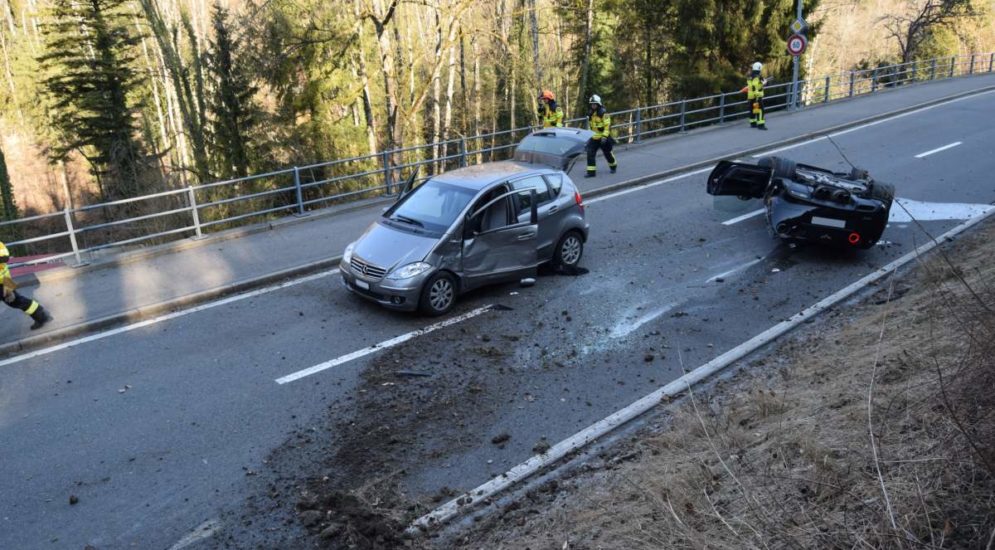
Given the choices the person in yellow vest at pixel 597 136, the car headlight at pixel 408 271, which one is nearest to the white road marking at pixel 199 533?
the car headlight at pixel 408 271

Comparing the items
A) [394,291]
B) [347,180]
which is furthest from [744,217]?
[347,180]

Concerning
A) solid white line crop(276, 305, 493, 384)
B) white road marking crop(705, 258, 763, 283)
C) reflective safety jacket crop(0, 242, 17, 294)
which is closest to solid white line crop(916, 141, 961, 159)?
white road marking crop(705, 258, 763, 283)

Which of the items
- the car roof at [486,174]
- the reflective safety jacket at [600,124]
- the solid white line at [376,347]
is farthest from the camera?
the reflective safety jacket at [600,124]

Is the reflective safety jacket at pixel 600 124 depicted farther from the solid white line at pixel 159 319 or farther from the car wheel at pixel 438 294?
the car wheel at pixel 438 294

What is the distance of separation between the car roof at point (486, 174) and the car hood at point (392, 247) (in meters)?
1.16

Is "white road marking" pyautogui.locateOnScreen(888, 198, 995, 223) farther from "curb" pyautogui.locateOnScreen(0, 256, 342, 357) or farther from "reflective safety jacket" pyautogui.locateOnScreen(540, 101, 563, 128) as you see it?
"curb" pyautogui.locateOnScreen(0, 256, 342, 357)

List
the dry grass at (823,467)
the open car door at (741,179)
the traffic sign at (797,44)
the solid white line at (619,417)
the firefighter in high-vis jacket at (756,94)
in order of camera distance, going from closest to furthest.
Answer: the dry grass at (823,467) → the solid white line at (619,417) → the open car door at (741,179) → the firefighter in high-vis jacket at (756,94) → the traffic sign at (797,44)

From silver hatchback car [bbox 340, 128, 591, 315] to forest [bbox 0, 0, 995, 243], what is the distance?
43.9 ft

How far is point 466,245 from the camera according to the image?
10.6m

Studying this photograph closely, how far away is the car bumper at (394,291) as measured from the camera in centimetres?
1003

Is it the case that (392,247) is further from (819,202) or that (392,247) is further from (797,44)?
(797,44)

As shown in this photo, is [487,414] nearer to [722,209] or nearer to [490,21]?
[722,209]

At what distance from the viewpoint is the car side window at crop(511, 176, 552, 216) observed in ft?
37.0

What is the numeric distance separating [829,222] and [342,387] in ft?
25.8
